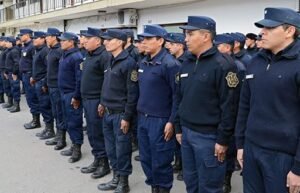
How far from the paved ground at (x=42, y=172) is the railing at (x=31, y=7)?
967cm

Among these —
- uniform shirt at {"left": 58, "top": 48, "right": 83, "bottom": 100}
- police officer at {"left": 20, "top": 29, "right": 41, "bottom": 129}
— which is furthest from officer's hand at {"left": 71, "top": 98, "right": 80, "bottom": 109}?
police officer at {"left": 20, "top": 29, "right": 41, "bottom": 129}

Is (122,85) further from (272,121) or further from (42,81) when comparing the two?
(42,81)

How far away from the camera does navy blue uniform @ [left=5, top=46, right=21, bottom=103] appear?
895cm

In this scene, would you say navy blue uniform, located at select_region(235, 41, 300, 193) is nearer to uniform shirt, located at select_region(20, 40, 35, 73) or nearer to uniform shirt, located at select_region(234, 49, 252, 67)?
uniform shirt, located at select_region(234, 49, 252, 67)

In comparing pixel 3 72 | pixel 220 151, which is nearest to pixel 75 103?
pixel 220 151

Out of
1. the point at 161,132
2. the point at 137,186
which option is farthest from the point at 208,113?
the point at 137,186

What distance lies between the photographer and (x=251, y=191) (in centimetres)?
265

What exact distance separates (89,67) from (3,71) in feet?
19.8

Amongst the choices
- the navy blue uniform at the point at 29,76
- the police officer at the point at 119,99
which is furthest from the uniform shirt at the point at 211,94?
the navy blue uniform at the point at 29,76

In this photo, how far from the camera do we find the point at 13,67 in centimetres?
900

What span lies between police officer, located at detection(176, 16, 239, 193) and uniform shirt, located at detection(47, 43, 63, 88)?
3.33 metres

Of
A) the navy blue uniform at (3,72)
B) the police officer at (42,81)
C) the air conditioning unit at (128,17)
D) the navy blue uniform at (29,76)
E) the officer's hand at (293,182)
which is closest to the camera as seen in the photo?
the officer's hand at (293,182)

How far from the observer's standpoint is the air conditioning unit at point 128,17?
12.9 metres

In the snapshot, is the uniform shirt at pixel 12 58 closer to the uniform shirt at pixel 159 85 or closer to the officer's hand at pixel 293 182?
the uniform shirt at pixel 159 85
